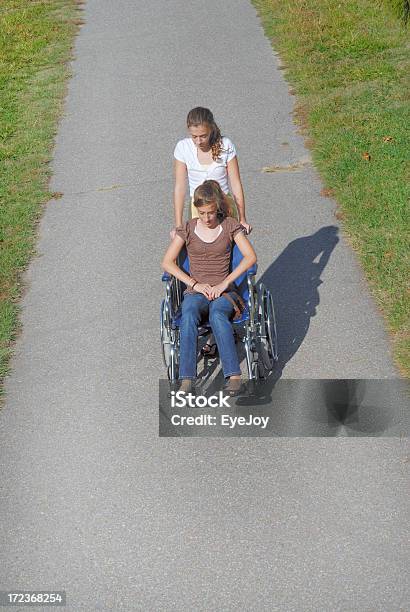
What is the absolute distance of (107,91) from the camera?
48.4 ft

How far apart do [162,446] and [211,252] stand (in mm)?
1523

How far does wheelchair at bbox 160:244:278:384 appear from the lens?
6.75 metres

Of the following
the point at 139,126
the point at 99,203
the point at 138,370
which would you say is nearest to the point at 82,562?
the point at 138,370

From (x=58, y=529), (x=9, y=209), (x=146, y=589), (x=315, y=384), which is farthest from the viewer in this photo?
(x=9, y=209)

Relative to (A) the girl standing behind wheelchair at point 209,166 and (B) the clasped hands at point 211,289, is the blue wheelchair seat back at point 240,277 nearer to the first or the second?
(B) the clasped hands at point 211,289

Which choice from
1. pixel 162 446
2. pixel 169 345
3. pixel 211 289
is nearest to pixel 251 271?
pixel 211 289

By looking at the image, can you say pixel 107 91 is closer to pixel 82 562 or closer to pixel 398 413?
pixel 398 413

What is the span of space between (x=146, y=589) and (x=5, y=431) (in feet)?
6.69

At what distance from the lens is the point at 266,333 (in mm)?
7086

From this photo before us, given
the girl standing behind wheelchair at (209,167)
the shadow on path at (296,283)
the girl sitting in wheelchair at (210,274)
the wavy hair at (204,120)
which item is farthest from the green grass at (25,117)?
the wavy hair at (204,120)

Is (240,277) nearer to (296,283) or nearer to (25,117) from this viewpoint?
(296,283)

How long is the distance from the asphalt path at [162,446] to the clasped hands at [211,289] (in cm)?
85

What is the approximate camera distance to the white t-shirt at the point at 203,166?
7562mm

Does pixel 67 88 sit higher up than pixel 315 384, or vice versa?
pixel 67 88
